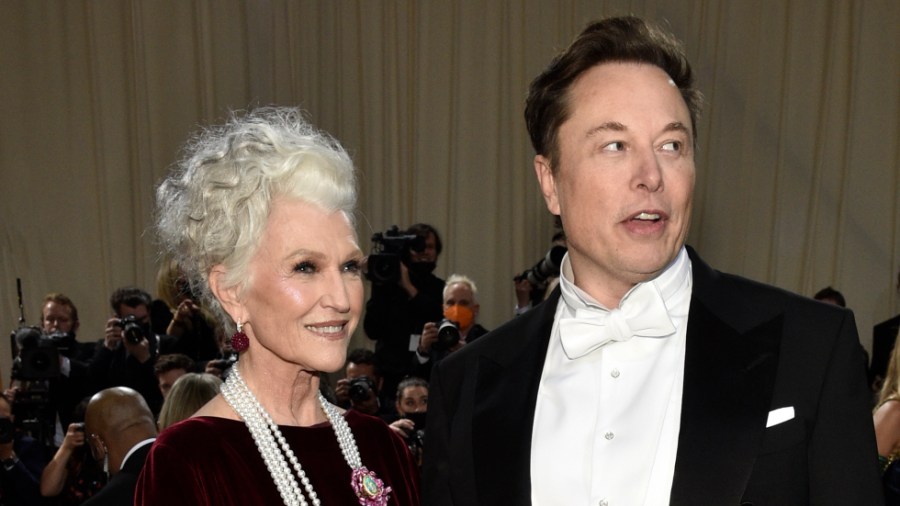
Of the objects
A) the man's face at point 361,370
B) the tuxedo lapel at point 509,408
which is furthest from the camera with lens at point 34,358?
the tuxedo lapel at point 509,408

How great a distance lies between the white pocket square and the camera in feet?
6.31

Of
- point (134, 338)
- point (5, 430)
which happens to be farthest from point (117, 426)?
point (134, 338)

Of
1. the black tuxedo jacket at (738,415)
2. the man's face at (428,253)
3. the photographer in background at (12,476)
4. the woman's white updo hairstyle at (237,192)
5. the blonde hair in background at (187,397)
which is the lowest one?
the photographer in background at (12,476)

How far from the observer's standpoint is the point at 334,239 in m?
2.29

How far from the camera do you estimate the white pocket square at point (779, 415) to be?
1925mm

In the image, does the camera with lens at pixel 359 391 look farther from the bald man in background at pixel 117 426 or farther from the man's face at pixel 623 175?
the man's face at pixel 623 175

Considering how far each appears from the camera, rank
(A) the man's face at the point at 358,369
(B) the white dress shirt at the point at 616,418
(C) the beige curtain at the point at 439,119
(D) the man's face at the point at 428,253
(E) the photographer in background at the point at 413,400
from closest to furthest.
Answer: (B) the white dress shirt at the point at 616,418 < (E) the photographer in background at the point at 413,400 < (A) the man's face at the point at 358,369 < (D) the man's face at the point at 428,253 < (C) the beige curtain at the point at 439,119

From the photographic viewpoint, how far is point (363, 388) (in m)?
5.24

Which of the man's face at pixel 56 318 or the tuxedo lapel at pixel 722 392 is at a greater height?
the tuxedo lapel at pixel 722 392

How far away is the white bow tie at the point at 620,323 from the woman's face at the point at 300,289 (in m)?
0.43

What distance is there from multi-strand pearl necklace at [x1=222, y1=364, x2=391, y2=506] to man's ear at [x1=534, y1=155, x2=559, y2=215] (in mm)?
651

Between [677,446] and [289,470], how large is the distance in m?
0.75

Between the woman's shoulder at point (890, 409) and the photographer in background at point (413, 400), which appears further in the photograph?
the photographer in background at point (413, 400)

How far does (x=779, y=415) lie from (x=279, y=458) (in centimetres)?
94
